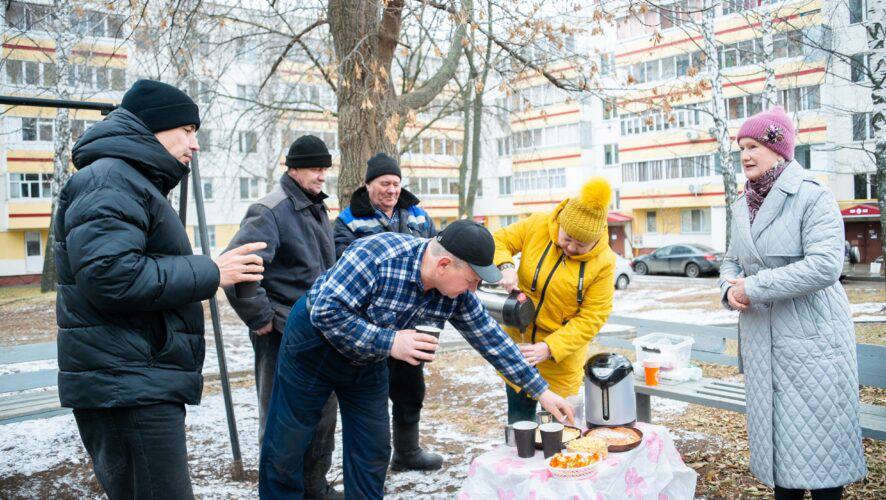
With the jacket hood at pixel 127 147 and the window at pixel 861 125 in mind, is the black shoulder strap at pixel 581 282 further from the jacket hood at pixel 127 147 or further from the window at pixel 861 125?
the window at pixel 861 125

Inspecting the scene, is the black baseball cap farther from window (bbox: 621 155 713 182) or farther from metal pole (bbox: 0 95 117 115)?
window (bbox: 621 155 713 182)

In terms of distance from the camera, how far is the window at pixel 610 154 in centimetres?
3819

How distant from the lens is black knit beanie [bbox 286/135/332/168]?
3723mm

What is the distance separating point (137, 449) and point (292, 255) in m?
1.58

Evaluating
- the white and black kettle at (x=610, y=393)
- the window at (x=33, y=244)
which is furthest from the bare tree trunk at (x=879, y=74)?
the window at (x=33, y=244)

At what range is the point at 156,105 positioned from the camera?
2.33 meters

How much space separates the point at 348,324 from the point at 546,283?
1.28 meters

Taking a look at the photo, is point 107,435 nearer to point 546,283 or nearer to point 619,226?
point 546,283

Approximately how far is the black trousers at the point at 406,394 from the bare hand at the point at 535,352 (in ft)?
3.79

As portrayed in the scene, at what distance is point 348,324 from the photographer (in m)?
2.55

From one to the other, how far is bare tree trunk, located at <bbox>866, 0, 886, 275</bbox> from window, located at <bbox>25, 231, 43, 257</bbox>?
116 ft

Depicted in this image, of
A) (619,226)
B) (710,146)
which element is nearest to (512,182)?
(619,226)

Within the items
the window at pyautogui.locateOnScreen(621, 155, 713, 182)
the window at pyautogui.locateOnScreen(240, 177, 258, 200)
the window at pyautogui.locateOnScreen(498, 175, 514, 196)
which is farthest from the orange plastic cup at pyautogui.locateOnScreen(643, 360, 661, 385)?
the window at pyautogui.locateOnScreen(498, 175, 514, 196)

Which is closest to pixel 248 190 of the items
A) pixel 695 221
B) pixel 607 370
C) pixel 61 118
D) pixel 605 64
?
pixel 61 118
